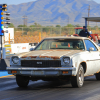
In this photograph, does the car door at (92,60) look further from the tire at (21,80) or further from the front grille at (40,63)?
the tire at (21,80)

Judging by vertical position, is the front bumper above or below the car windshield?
below

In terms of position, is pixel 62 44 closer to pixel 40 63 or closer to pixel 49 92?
pixel 40 63

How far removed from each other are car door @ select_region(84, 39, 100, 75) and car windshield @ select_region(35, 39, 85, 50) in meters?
0.28

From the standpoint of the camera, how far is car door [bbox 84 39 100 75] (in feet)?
31.6

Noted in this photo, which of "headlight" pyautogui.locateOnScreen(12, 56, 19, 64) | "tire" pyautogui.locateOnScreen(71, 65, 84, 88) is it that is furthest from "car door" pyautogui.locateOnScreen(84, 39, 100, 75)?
"headlight" pyautogui.locateOnScreen(12, 56, 19, 64)

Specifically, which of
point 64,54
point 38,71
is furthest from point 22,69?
point 64,54

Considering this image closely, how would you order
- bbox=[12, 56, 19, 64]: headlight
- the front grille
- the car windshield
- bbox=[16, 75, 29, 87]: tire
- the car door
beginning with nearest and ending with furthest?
the front grille
bbox=[12, 56, 19, 64]: headlight
bbox=[16, 75, 29, 87]: tire
the car door
the car windshield

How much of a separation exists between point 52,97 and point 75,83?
1465 millimetres

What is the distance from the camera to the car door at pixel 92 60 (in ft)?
31.6

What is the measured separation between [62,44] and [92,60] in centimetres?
109

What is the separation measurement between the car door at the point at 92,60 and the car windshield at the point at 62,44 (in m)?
0.28

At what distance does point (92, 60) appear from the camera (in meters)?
9.78

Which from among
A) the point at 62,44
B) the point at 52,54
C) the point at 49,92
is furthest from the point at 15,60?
the point at 62,44

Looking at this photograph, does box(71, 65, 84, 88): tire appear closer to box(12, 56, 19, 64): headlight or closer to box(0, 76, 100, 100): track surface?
box(0, 76, 100, 100): track surface
